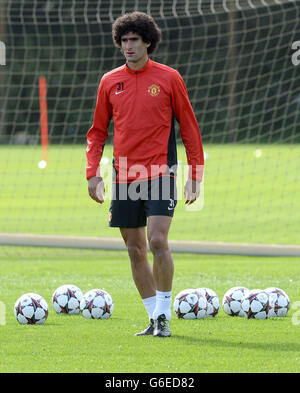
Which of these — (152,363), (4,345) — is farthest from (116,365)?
(4,345)

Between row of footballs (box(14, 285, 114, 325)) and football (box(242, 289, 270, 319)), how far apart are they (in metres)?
1.04

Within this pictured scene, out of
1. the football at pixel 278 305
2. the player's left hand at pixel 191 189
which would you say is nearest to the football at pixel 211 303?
the football at pixel 278 305

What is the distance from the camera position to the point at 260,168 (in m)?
23.2

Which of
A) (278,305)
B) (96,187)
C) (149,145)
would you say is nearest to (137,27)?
(149,145)

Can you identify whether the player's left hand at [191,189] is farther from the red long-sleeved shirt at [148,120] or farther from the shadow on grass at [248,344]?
the shadow on grass at [248,344]

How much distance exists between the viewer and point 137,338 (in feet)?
20.2

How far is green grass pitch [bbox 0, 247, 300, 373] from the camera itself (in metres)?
5.29

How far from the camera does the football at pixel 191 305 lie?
6.91 metres

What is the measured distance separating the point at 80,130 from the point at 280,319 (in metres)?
26.5

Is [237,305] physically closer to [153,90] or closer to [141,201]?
[141,201]

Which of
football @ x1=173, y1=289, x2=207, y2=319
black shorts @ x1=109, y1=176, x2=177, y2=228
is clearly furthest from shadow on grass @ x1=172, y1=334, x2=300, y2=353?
black shorts @ x1=109, y1=176, x2=177, y2=228

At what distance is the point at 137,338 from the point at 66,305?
46.0 inches

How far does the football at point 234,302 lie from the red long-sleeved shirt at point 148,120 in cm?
119
